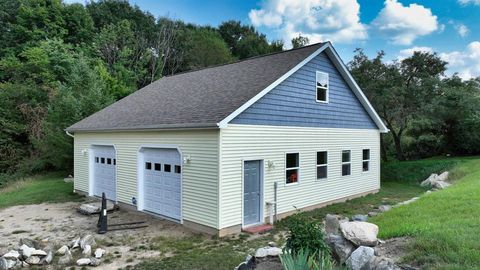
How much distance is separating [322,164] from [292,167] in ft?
6.30

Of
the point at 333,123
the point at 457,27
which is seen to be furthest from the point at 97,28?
the point at 457,27

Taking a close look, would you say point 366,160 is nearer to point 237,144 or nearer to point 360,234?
point 237,144

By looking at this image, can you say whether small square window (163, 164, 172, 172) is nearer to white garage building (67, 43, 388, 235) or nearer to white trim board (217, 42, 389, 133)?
white garage building (67, 43, 388, 235)

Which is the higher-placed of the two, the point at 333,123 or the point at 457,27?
the point at 457,27

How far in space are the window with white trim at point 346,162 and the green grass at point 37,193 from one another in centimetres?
1158

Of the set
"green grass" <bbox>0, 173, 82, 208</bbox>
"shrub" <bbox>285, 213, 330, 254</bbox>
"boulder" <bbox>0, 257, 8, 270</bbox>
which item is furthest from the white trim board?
"green grass" <bbox>0, 173, 82, 208</bbox>

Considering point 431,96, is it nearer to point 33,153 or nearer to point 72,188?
point 72,188

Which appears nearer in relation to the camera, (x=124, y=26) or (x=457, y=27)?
(x=457, y=27)

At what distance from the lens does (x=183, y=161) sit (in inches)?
368

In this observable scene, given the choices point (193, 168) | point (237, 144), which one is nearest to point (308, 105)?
point (237, 144)

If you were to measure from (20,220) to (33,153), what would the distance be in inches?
543

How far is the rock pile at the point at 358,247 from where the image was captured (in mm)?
4391

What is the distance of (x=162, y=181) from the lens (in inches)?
409

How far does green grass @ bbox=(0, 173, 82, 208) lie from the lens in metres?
13.5
